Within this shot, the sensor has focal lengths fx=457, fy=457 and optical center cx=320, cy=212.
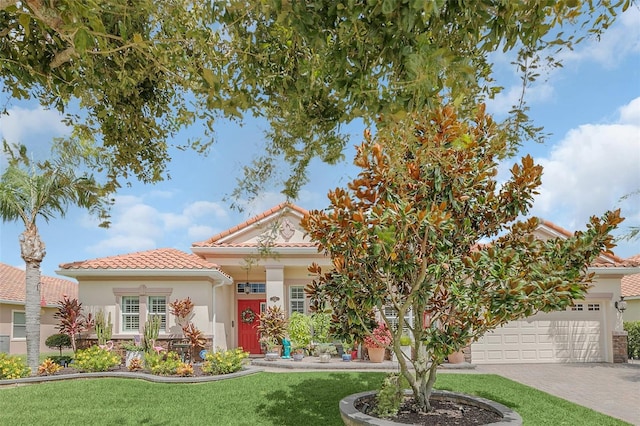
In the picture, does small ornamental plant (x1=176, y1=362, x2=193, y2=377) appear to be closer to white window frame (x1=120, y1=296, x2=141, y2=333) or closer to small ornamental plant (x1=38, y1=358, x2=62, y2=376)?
small ornamental plant (x1=38, y1=358, x2=62, y2=376)

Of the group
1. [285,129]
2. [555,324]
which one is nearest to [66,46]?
[285,129]

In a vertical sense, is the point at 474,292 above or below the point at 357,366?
above

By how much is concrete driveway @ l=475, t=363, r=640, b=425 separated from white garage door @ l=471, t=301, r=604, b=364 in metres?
0.64

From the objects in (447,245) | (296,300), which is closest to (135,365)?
→ (296,300)

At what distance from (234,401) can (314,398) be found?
1.68m

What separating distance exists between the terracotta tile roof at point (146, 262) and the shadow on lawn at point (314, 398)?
6.84 metres

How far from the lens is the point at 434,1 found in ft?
6.61

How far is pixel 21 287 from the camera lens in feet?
93.5

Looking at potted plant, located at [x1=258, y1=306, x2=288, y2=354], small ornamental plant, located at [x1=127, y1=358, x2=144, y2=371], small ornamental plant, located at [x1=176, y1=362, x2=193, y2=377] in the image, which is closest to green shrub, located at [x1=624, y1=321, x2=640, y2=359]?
potted plant, located at [x1=258, y1=306, x2=288, y2=354]

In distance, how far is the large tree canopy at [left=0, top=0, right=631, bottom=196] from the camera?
253 cm

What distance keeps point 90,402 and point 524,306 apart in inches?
348

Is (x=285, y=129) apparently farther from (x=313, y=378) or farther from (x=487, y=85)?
(x=313, y=378)

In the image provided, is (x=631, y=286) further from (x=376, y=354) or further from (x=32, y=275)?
(x=32, y=275)

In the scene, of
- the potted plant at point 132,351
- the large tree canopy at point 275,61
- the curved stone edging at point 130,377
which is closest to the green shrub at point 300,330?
the curved stone edging at point 130,377
